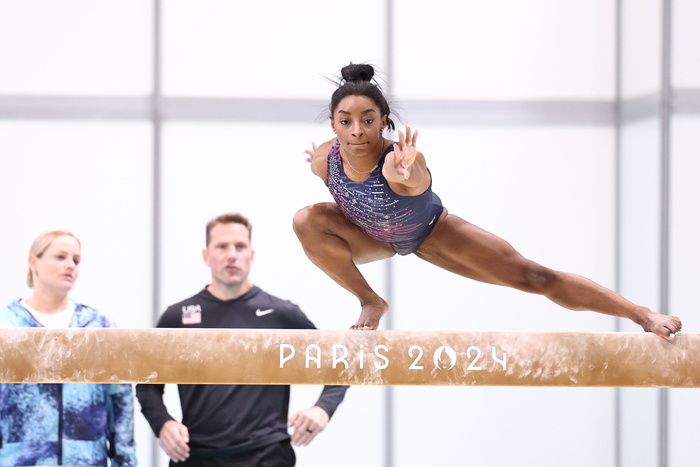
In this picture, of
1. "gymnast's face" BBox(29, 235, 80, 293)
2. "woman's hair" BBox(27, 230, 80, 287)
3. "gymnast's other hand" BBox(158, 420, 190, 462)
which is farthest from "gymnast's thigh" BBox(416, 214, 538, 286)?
"woman's hair" BBox(27, 230, 80, 287)

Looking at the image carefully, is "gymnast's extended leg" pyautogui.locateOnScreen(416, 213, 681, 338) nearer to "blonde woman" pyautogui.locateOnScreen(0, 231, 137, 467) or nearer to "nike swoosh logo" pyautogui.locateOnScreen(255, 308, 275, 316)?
"nike swoosh logo" pyautogui.locateOnScreen(255, 308, 275, 316)

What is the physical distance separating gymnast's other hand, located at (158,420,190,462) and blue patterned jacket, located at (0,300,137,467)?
207 millimetres

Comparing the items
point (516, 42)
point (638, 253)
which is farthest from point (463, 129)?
point (638, 253)

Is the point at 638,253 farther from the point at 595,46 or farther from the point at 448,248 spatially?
the point at 448,248

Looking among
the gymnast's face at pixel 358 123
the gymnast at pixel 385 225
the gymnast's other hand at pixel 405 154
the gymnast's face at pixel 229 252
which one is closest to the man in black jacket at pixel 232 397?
the gymnast's face at pixel 229 252

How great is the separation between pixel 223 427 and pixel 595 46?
3.93m

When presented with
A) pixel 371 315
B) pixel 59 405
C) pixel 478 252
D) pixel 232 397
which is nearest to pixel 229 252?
pixel 232 397

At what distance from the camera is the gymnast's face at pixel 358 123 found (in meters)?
2.55

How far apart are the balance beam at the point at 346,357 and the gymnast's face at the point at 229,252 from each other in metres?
1.21

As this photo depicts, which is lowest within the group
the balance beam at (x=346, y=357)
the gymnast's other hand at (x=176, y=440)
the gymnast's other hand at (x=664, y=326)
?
the gymnast's other hand at (x=176, y=440)

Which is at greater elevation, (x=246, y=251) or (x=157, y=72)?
(x=157, y=72)

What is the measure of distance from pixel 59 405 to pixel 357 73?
2005mm

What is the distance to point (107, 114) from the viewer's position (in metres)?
5.46

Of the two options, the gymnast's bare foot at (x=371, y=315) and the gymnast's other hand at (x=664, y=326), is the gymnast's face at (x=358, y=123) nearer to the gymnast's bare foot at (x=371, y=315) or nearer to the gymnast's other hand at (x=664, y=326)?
the gymnast's bare foot at (x=371, y=315)
